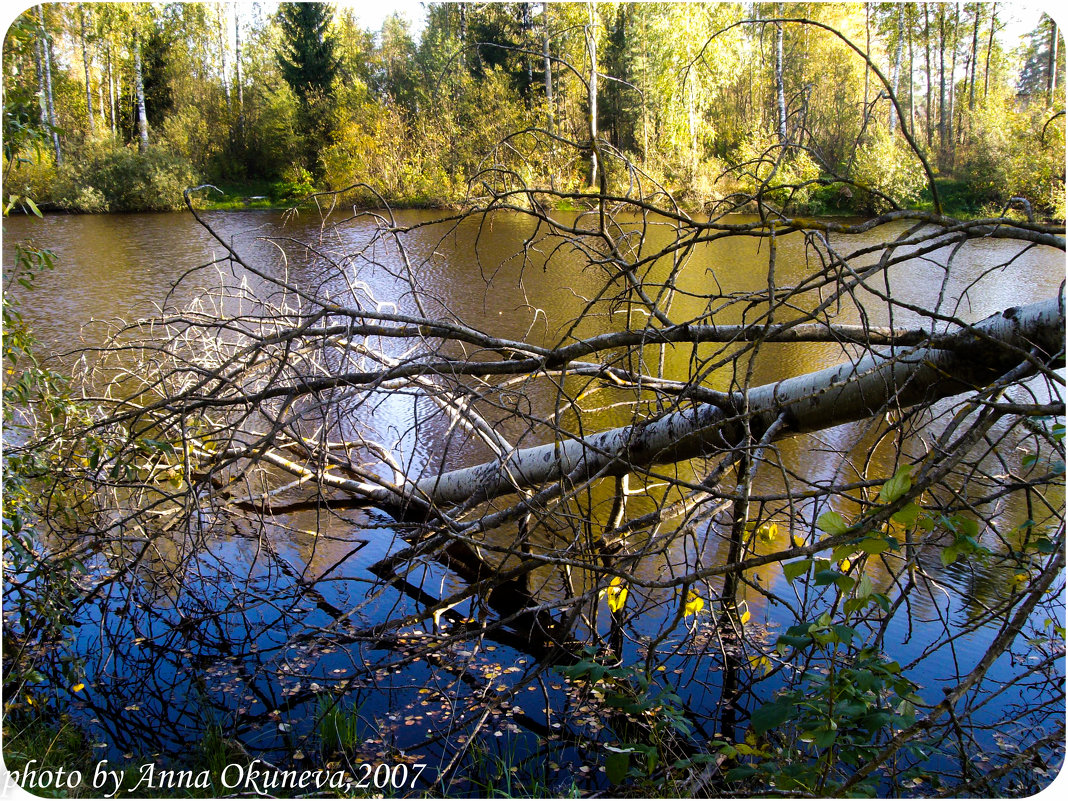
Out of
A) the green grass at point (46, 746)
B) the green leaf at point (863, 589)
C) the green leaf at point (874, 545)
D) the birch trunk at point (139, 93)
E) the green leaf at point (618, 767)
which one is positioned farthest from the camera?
the birch trunk at point (139, 93)

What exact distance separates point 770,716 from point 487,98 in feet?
44.8

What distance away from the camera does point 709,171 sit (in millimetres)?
15469

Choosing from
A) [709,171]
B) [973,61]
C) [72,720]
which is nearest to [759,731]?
[72,720]

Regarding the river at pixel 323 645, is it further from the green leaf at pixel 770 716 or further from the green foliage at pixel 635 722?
the green leaf at pixel 770 716

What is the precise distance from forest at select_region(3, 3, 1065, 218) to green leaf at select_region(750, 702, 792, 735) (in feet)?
25.1

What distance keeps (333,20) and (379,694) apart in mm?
22673

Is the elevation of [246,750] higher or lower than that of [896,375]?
lower

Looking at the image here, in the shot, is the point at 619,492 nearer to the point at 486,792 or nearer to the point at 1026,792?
the point at 486,792

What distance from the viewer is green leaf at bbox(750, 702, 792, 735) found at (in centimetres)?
153

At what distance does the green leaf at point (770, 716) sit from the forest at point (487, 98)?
301 inches

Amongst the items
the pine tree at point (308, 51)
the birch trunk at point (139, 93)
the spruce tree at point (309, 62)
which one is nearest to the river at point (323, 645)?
the spruce tree at point (309, 62)

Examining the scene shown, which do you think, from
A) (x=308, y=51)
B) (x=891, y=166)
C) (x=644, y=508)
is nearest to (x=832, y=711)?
(x=644, y=508)

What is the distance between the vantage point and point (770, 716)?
5.10 feet

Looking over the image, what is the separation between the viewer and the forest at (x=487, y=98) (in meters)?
12.3
